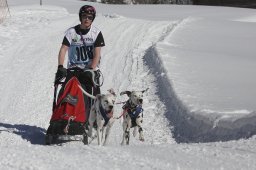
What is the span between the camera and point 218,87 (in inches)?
470

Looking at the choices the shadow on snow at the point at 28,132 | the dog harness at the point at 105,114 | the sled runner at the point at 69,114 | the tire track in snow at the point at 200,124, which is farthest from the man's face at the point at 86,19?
the tire track in snow at the point at 200,124

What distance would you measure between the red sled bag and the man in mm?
300

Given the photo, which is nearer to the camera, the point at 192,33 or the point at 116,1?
the point at 192,33

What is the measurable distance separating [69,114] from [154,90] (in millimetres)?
4942

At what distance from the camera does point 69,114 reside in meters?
7.84

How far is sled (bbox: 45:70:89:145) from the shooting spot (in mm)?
7848

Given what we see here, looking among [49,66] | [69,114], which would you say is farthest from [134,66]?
[69,114]

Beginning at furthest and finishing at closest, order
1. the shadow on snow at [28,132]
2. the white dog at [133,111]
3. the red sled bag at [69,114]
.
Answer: the shadow on snow at [28,132] < the white dog at [133,111] < the red sled bag at [69,114]

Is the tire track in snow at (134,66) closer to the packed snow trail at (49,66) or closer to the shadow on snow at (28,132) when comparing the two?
the packed snow trail at (49,66)

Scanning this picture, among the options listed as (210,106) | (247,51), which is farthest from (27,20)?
(210,106)

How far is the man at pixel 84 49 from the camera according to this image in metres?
8.30

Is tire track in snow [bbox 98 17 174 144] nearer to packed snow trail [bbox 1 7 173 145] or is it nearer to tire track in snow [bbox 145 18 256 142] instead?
packed snow trail [bbox 1 7 173 145]

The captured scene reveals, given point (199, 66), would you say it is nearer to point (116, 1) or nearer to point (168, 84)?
point (168, 84)

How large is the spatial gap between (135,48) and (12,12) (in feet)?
34.6
